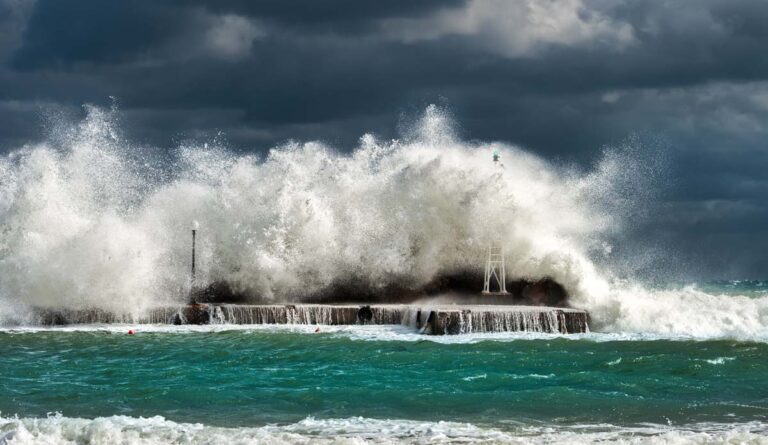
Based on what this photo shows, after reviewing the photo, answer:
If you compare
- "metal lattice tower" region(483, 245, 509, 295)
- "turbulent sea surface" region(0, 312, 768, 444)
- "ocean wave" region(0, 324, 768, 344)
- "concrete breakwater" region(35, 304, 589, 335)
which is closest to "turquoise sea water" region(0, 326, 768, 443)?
"turbulent sea surface" region(0, 312, 768, 444)

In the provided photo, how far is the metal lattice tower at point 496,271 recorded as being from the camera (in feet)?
79.0

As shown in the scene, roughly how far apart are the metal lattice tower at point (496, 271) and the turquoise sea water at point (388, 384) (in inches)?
175

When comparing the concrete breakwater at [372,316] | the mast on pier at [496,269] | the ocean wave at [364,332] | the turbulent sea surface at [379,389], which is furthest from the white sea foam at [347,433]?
the mast on pier at [496,269]

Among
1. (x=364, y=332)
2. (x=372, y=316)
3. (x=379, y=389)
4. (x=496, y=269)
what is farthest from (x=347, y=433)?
(x=496, y=269)

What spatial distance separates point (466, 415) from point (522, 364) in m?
4.57

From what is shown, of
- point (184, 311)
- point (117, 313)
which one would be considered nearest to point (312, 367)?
point (184, 311)

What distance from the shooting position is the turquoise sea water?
10742mm

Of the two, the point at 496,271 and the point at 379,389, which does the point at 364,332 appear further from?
the point at 379,389

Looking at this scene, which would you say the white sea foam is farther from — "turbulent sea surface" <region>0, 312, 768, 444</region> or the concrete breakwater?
the concrete breakwater

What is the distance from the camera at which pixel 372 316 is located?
22.1 meters

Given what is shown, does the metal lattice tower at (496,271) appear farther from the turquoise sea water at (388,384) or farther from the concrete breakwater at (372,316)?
the turquoise sea water at (388,384)

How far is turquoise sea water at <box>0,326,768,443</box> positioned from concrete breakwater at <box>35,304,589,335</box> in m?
0.86

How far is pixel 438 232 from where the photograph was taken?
86.6 ft

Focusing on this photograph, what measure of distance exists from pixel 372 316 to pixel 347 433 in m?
11.9
